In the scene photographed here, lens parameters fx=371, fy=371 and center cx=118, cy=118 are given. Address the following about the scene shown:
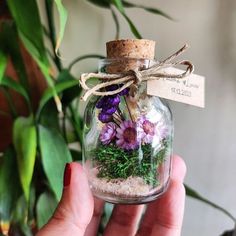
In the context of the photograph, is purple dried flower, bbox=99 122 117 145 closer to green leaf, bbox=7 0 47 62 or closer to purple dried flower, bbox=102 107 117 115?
purple dried flower, bbox=102 107 117 115

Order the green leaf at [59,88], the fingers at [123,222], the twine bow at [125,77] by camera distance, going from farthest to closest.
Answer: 1. the green leaf at [59,88]
2. the fingers at [123,222]
3. the twine bow at [125,77]

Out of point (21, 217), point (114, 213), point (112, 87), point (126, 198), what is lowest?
point (21, 217)

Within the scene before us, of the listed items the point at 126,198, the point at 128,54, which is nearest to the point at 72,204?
the point at 126,198

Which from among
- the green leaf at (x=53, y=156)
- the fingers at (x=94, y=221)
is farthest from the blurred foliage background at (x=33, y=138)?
the fingers at (x=94, y=221)

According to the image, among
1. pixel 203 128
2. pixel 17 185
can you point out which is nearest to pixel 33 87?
pixel 17 185

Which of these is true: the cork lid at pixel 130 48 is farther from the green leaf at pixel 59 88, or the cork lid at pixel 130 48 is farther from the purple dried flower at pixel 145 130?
the green leaf at pixel 59 88

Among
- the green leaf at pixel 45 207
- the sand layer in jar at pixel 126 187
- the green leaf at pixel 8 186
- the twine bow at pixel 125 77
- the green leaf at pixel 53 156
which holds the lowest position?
the green leaf at pixel 45 207

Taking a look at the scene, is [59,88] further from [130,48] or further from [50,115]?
[130,48]

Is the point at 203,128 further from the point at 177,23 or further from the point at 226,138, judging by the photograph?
the point at 177,23
